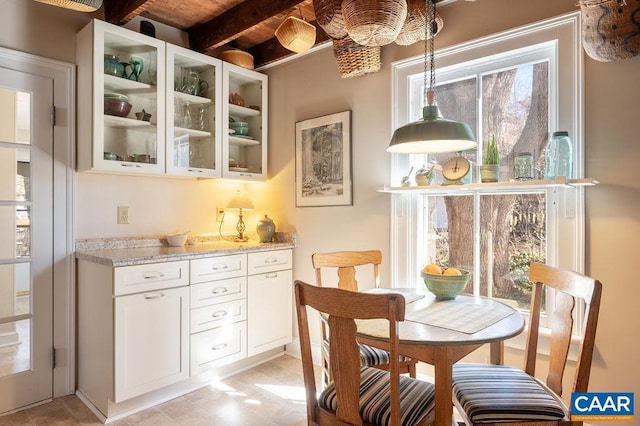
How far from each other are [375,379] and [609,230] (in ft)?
4.51

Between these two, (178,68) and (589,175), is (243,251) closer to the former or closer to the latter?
(178,68)

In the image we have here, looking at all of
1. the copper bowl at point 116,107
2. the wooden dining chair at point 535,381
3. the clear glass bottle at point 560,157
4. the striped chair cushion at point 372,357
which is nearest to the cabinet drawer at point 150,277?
the copper bowl at point 116,107

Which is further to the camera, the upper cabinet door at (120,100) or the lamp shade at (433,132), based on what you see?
the upper cabinet door at (120,100)

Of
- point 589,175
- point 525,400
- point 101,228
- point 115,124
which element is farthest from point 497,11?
point 101,228

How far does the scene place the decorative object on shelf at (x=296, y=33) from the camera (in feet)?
7.69

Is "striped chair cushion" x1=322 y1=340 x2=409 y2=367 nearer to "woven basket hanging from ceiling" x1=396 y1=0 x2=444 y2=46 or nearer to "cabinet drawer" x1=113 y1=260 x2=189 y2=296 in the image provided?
"cabinet drawer" x1=113 y1=260 x2=189 y2=296

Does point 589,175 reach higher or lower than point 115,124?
lower

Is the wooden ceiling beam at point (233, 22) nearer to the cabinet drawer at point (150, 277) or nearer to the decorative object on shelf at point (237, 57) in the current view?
the decorative object on shelf at point (237, 57)

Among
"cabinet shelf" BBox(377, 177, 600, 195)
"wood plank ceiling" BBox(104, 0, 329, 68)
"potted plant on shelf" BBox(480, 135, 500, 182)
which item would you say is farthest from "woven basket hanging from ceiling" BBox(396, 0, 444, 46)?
"cabinet shelf" BBox(377, 177, 600, 195)

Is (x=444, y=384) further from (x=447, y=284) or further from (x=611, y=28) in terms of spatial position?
(x=611, y=28)

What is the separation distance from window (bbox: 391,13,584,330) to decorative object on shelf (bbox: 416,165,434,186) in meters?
0.20

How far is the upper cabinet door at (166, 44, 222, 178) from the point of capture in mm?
2791

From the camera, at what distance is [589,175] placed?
1.96m

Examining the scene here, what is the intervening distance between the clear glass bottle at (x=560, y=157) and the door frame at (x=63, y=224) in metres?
2.88
